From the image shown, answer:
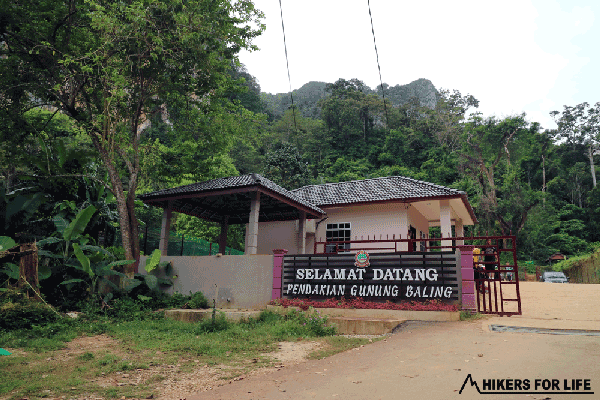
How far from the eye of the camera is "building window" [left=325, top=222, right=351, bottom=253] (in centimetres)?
1683

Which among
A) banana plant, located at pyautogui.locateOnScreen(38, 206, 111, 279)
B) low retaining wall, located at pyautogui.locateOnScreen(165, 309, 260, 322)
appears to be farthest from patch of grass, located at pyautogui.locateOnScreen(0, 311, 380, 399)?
banana plant, located at pyautogui.locateOnScreen(38, 206, 111, 279)

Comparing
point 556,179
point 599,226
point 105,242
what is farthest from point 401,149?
point 105,242

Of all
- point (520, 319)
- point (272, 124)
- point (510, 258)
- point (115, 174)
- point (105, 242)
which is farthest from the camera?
point (272, 124)

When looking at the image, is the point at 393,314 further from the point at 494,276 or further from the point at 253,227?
the point at 253,227

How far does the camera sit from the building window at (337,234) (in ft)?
55.2

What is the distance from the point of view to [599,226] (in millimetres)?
41219

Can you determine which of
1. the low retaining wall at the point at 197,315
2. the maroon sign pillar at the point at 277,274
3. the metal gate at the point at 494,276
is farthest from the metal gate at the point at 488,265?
the low retaining wall at the point at 197,315

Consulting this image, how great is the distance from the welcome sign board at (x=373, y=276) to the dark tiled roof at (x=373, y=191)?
5.42m

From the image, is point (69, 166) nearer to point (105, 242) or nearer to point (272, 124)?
point (105, 242)

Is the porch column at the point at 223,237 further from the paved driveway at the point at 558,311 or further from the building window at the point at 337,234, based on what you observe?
the paved driveway at the point at 558,311

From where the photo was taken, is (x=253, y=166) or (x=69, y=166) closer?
(x=69, y=166)

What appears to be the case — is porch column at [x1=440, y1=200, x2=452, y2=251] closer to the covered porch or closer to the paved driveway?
the paved driveway

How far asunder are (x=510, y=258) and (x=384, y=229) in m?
28.1

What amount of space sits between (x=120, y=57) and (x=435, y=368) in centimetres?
1263
